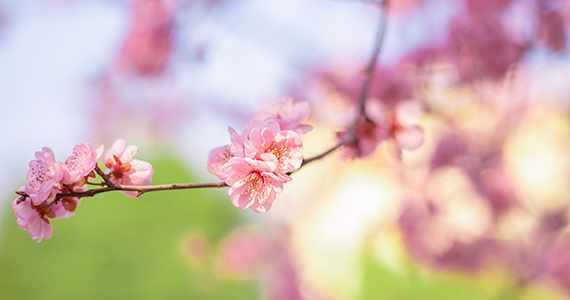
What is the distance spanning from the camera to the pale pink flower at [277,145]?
56cm

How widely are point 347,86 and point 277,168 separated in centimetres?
131

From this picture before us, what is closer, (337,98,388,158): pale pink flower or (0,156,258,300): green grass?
(337,98,388,158): pale pink flower

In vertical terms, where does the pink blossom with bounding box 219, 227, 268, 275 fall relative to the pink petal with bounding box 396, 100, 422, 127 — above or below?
below

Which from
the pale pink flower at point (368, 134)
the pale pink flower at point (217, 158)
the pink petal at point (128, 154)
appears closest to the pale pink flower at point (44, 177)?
the pink petal at point (128, 154)

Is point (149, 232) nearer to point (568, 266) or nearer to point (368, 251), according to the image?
point (368, 251)

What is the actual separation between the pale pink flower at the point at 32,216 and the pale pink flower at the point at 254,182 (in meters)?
0.33

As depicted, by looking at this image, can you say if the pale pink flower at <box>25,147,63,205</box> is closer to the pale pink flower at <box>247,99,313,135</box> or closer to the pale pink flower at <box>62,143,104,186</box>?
the pale pink flower at <box>62,143,104,186</box>

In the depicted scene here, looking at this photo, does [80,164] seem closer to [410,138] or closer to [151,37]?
[410,138]

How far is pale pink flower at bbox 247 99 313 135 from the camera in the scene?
2.05 ft

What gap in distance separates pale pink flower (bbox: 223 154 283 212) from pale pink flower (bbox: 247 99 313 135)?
101 mm

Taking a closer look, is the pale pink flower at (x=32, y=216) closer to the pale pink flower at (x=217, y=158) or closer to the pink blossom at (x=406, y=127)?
the pale pink flower at (x=217, y=158)

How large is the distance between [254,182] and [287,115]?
16 centimetres

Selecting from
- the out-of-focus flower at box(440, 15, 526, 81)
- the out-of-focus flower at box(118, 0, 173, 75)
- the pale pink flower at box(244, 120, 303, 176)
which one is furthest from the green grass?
the pale pink flower at box(244, 120, 303, 176)

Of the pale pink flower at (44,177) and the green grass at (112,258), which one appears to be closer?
the pale pink flower at (44,177)
